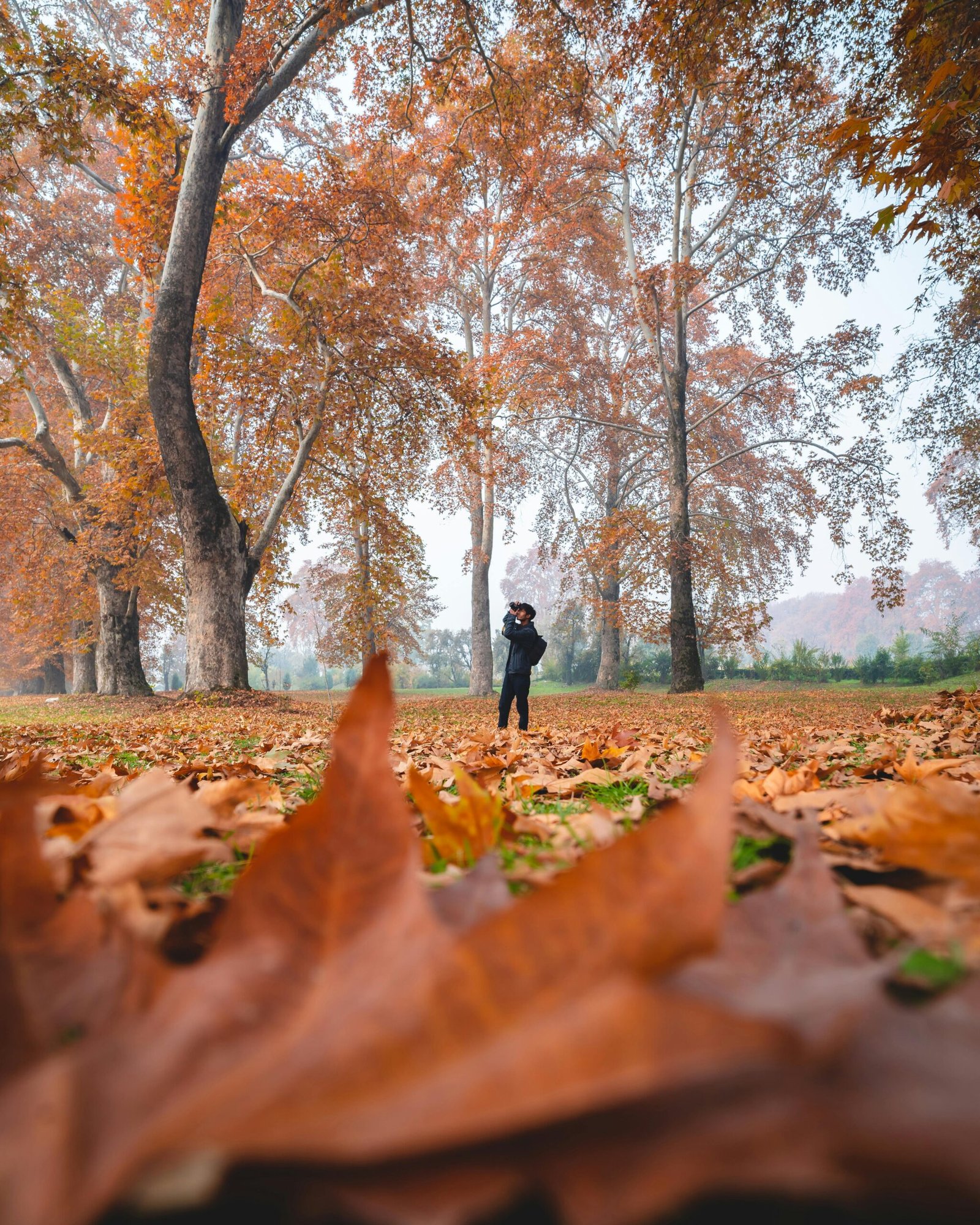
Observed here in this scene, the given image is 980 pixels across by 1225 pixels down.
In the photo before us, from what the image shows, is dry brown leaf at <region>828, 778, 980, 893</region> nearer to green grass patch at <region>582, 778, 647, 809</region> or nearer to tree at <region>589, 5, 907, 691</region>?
green grass patch at <region>582, 778, 647, 809</region>

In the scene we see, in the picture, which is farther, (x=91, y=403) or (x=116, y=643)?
(x=91, y=403)

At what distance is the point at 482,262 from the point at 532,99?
10.7 m

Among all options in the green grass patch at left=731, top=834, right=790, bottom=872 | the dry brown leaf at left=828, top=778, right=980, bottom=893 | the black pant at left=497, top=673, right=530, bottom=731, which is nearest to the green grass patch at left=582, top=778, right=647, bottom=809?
the green grass patch at left=731, top=834, right=790, bottom=872

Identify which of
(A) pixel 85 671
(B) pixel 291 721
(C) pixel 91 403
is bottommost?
(B) pixel 291 721

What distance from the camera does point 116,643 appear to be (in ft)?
41.9

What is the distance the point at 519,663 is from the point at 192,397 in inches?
215

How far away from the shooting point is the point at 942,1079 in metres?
0.29

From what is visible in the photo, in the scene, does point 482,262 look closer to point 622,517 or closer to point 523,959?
point 622,517

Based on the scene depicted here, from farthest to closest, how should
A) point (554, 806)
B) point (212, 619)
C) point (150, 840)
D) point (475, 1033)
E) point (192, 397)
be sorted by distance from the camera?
point (212, 619), point (192, 397), point (554, 806), point (150, 840), point (475, 1033)

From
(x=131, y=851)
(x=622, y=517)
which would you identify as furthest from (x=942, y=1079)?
(x=622, y=517)

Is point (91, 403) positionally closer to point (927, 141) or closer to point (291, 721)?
point (291, 721)

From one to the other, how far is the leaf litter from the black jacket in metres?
6.00

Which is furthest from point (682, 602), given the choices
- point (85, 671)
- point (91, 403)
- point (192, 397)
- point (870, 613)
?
point (870, 613)

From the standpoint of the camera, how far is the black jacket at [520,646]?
6.56 meters
